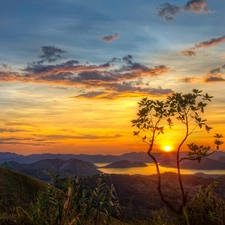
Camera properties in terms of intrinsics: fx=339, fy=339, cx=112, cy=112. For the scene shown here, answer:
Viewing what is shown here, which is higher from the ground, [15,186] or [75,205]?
[75,205]

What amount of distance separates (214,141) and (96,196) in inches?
462

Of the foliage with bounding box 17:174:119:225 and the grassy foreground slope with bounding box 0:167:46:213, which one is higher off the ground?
the foliage with bounding box 17:174:119:225

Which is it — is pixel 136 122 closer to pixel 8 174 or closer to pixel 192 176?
pixel 8 174

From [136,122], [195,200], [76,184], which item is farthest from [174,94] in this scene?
[76,184]

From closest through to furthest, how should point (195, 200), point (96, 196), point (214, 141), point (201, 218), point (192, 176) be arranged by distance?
point (96, 196) → point (201, 218) → point (195, 200) → point (214, 141) → point (192, 176)

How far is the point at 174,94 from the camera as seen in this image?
1672cm

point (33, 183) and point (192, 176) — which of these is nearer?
point (33, 183)

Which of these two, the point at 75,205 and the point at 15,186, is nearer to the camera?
the point at 75,205

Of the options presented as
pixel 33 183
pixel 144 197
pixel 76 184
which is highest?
pixel 76 184

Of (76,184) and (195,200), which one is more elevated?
(76,184)

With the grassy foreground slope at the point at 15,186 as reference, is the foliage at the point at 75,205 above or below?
above

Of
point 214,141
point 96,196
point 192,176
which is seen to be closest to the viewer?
point 96,196

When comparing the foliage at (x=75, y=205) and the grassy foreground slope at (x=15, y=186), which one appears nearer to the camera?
the foliage at (x=75, y=205)

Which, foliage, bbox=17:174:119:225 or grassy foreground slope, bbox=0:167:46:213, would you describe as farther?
grassy foreground slope, bbox=0:167:46:213
